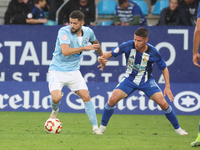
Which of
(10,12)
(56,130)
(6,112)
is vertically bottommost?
(6,112)

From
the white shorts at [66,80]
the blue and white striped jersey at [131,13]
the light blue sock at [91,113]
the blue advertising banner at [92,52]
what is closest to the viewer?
the light blue sock at [91,113]

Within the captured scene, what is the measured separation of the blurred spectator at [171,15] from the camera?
9508mm

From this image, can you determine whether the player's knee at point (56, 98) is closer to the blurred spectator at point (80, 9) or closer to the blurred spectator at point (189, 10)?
the blurred spectator at point (80, 9)

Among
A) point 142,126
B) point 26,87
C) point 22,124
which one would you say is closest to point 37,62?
point 26,87

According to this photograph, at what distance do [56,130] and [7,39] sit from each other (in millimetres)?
4327

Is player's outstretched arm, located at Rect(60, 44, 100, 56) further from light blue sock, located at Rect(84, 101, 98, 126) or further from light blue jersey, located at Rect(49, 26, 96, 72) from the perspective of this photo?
light blue sock, located at Rect(84, 101, 98, 126)

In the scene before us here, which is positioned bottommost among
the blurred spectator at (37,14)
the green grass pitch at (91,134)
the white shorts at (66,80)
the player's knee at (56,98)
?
the green grass pitch at (91,134)

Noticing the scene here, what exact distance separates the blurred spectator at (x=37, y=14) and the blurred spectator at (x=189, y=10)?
3.58 meters

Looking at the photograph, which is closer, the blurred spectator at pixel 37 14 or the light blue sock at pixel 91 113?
the light blue sock at pixel 91 113

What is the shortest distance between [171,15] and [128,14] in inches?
43.8

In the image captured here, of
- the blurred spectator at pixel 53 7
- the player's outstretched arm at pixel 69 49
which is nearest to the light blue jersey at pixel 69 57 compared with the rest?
the player's outstretched arm at pixel 69 49

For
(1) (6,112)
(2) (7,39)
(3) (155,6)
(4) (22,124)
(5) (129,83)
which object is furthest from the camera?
(3) (155,6)

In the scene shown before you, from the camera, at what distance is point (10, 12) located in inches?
379

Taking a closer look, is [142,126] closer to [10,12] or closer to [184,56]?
[184,56]
